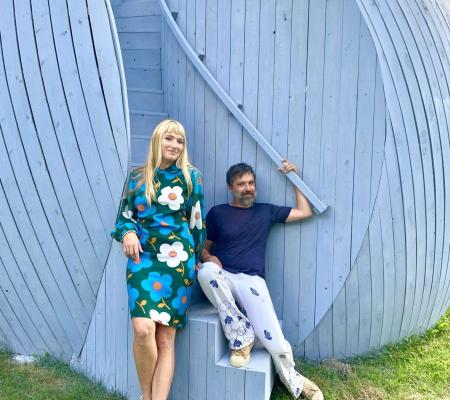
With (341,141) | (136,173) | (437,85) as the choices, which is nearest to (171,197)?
(136,173)

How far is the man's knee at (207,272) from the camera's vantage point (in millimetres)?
2846

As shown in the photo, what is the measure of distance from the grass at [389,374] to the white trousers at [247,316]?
9.6 inches

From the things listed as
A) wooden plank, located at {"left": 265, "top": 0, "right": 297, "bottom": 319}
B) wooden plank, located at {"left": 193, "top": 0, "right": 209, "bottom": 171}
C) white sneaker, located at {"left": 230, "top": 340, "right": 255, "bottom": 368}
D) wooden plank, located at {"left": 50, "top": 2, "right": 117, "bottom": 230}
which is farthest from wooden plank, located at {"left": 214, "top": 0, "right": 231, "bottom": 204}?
white sneaker, located at {"left": 230, "top": 340, "right": 255, "bottom": 368}

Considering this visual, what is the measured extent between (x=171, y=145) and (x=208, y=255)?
0.76m

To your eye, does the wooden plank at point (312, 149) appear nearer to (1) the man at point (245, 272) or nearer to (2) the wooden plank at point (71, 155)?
(1) the man at point (245, 272)

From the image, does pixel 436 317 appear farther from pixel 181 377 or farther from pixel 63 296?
pixel 63 296

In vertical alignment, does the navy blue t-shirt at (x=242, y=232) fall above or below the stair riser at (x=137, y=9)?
below

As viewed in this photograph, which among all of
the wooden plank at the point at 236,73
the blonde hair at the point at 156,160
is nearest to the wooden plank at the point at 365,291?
the wooden plank at the point at 236,73

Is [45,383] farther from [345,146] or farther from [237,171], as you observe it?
[345,146]

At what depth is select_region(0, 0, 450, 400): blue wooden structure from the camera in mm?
2900

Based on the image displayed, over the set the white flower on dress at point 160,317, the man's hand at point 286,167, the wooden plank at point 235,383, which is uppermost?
the man's hand at point 286,167

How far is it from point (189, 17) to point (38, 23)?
1.05 m

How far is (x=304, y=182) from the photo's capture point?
3238mm

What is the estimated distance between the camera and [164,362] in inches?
108
